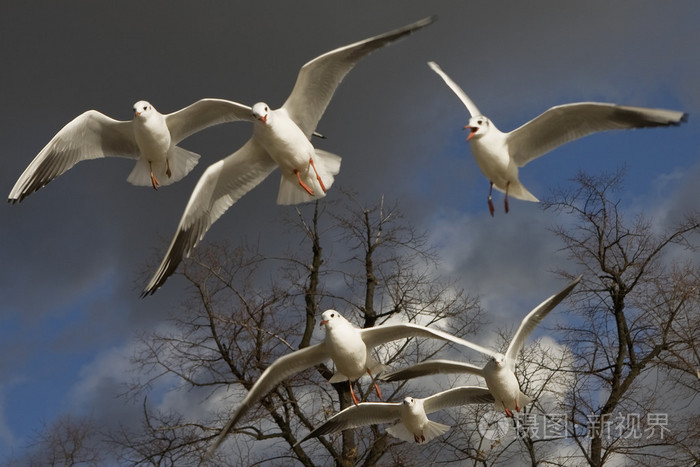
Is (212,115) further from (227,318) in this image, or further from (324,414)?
(324,414)

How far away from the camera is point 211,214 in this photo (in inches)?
488

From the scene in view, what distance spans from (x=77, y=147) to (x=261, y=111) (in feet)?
11.2

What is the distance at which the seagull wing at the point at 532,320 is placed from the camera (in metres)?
11.5

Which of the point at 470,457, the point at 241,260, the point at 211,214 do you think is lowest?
the point at 470,457

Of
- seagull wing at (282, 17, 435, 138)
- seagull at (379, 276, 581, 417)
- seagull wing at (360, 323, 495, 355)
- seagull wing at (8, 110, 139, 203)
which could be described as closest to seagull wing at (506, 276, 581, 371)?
seagull at (379, 276, 581, 417)

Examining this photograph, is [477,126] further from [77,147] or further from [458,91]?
[77,147]

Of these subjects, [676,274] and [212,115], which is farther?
[676,274]

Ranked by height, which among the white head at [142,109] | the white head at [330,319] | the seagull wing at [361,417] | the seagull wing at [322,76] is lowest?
the seagull wing at [361,417]

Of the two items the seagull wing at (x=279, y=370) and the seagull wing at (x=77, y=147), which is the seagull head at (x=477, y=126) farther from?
the seagull wing at (x=77, y=147)

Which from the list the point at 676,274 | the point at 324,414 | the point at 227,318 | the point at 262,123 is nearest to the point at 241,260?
the point at 227,318

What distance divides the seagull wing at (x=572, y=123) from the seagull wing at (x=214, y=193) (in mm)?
3169

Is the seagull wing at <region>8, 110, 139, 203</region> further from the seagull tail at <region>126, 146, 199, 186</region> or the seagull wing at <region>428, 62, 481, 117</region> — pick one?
Result: the seagull wing at <region>428, 62, 481, 117</region>

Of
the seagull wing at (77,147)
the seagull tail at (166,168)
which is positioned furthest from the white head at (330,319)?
the seagull wing at (77,147)

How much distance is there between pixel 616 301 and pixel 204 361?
7.43 m
